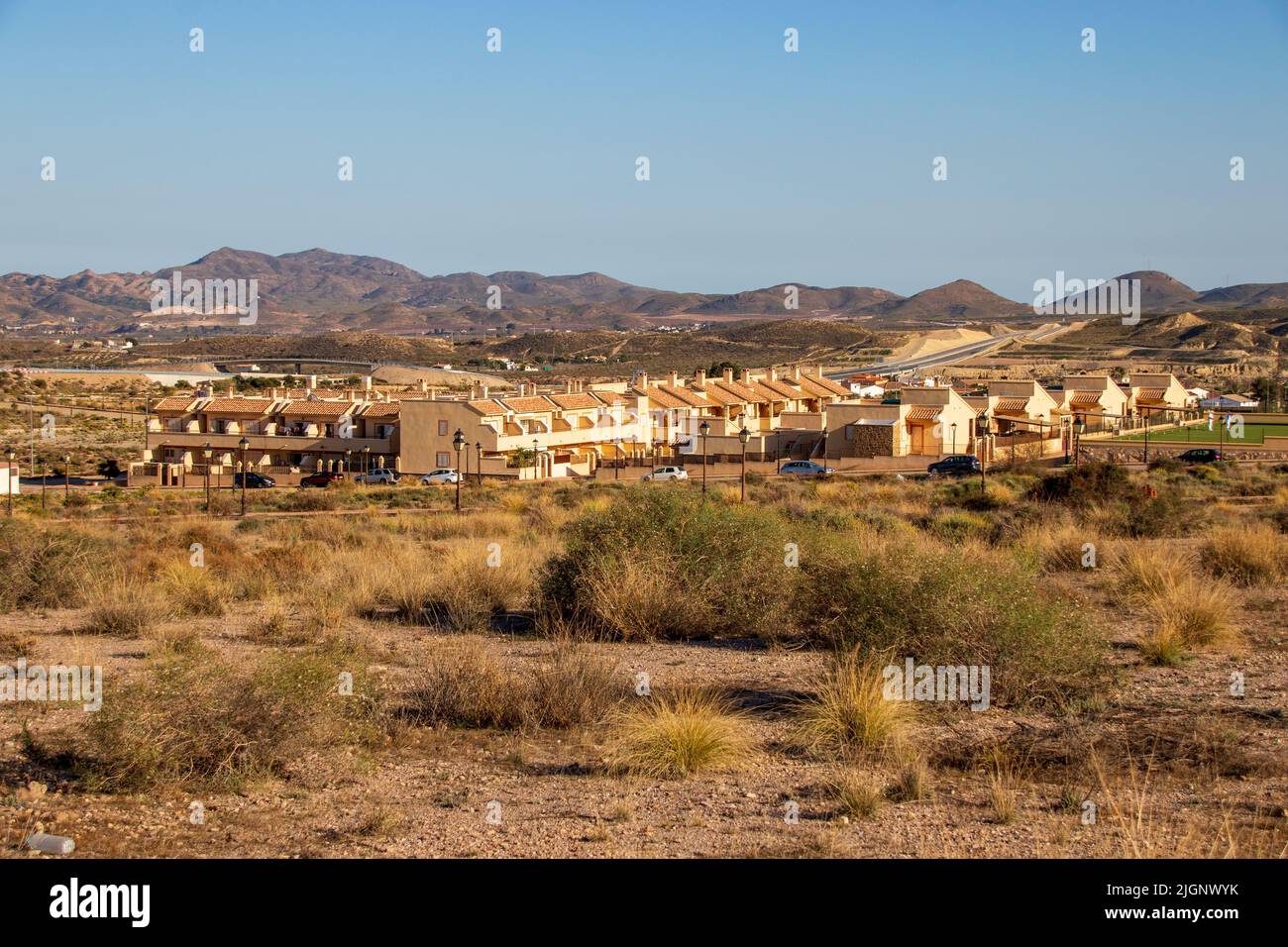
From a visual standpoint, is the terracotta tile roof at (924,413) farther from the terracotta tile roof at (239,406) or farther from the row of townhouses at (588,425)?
the terracotta tile roof at (239,406)

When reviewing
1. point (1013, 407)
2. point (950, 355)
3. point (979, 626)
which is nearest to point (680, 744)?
point (979, 626)

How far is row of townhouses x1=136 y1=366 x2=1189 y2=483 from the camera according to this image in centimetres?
5306

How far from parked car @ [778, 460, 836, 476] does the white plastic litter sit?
133 feet

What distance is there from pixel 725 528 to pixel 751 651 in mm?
1757

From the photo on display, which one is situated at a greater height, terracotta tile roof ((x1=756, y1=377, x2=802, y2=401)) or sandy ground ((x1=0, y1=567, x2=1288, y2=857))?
terracotta tile roof ((x1=756, y1=377, x2=802, y2=401))

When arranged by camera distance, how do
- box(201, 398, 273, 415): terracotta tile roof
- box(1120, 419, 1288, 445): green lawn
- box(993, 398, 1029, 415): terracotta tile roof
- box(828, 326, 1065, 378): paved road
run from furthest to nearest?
box(828, 326, 1065, 378): paved road
box(201, 398, 273, 415): terracotta tile roof
box(993, 398, 1029, 415): terracotta tile roof
box(1120, 419, 1288, 445): green lawn

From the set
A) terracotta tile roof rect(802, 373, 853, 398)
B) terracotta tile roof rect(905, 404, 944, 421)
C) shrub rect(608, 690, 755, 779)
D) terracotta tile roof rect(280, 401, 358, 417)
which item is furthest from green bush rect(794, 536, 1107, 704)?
terracotta tile roof rect(802, 373, 853, 398)

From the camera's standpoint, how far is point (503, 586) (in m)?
15.2

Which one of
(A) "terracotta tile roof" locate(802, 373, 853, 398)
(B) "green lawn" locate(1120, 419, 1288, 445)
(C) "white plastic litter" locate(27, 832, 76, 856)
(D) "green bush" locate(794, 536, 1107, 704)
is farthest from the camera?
(A) "terracotta tile roof" locate(802, 373, 853, 398)

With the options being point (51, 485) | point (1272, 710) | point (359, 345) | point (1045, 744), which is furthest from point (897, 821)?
point (359, 345)

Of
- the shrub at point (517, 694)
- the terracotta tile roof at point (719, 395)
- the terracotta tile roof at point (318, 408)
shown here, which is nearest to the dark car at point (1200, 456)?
the terracotta tile roof at point (719, 395)

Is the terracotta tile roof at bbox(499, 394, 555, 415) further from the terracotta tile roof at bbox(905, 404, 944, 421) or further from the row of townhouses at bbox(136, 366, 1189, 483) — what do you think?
the terracotta tile roof at bbox(905, 404, 944, 421)

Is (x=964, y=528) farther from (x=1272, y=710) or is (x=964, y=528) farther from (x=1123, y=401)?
(x=1123, y=401)
